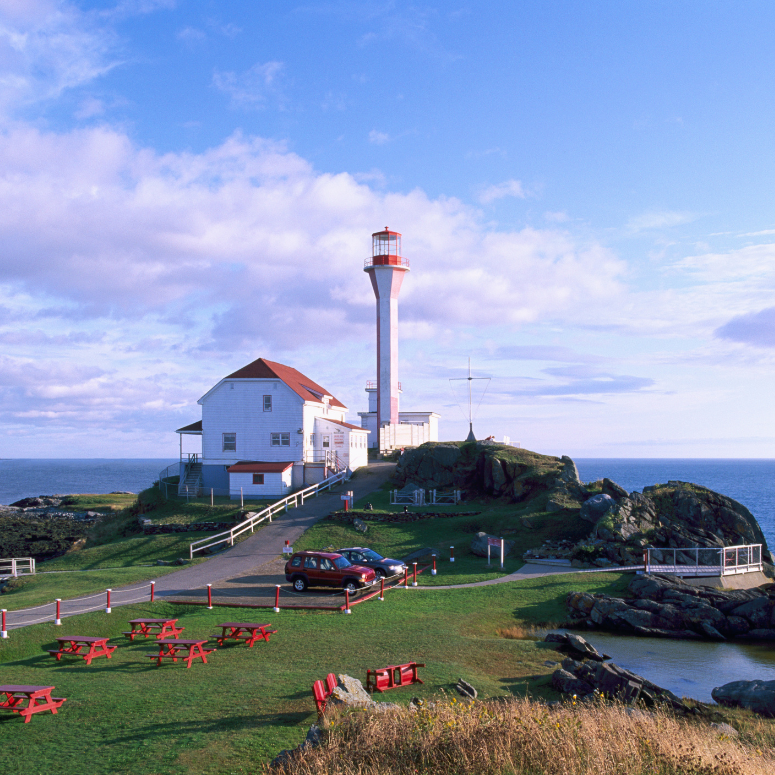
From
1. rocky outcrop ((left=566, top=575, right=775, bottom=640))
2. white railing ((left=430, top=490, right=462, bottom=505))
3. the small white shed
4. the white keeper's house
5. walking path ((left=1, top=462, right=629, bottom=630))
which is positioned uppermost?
the white keeper's house

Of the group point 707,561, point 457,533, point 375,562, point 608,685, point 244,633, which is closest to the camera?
point 608,685

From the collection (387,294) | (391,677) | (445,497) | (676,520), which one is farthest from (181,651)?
(387,294)

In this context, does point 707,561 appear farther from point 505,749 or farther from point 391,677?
point 505,749

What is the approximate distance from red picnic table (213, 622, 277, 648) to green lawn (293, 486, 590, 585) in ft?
42.9

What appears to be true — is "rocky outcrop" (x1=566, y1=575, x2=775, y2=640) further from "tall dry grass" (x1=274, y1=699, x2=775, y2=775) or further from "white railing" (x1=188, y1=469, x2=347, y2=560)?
"white railing" (x1=188, y1=469, x2=347, y2=560)

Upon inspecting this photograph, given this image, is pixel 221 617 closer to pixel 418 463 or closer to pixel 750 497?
pixel 418 463

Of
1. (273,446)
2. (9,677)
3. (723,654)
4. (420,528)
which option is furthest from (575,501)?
(9,677)

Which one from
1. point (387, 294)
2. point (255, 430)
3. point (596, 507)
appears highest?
point (387, 294)

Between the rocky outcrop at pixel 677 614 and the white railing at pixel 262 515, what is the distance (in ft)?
59.5

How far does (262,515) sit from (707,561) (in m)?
23.0

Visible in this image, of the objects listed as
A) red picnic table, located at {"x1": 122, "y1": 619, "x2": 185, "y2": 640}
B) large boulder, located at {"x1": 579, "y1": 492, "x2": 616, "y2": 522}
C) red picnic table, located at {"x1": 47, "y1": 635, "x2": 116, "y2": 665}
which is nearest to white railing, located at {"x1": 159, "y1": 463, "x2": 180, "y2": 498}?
large boulder, located at {"x1": 579, "y1": 492, "x2": 616, "y2": 522}

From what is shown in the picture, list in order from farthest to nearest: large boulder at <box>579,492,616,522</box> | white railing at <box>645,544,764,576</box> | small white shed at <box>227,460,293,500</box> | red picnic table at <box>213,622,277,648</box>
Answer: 1. small white shed at <box>227,460,293,500</box>
2. large boulder at <box>579,492,616,522</box>
3. white railing at <box>645,544,764,576</box>
4. red picnic table at <box>213,622,277,648</box>

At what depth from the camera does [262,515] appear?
38.4 meters

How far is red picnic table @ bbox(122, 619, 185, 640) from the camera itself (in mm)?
17625
